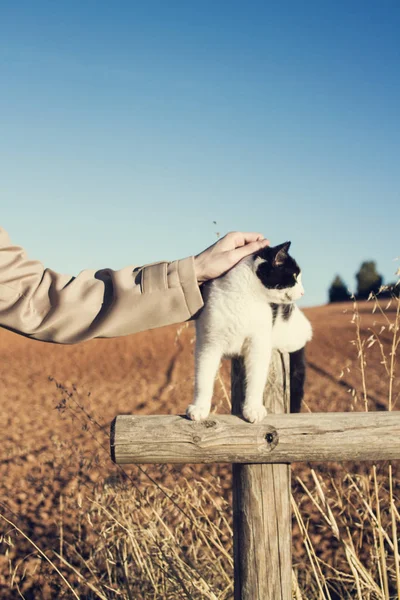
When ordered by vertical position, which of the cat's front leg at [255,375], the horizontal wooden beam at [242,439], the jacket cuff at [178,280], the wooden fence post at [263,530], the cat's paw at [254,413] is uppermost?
the jacket cuff at [178,280]

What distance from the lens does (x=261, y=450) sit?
1938 millimetres

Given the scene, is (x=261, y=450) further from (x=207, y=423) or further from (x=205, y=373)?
(x=205, y=373)

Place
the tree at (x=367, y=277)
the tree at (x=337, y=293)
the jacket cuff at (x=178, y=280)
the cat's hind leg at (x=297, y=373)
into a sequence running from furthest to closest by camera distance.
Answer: the tree at (x=337, y=293) < the tree at (x=367, y=277) < the cat's hind leg at (x=297, y=373) < the jacket cuff at (x=178, y=280)

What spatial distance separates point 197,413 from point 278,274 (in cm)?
58

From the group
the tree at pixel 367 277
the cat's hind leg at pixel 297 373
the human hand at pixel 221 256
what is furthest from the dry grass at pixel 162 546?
the tree at pixel 367 277

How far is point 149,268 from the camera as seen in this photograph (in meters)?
1.91

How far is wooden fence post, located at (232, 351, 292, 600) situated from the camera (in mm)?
2064

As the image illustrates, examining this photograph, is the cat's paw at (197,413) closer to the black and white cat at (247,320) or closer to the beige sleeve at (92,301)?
the black and white cat at (247,320)

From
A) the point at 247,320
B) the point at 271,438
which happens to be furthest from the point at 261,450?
the point at 247,320

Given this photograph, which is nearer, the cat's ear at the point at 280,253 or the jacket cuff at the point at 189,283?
the jacket cuff at the point at 189,283

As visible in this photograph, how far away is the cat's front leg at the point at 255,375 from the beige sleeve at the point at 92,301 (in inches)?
10.0

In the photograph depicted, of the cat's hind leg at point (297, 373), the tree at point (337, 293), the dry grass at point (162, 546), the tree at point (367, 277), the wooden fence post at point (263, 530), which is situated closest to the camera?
the wooden fence post at point (263, 530)

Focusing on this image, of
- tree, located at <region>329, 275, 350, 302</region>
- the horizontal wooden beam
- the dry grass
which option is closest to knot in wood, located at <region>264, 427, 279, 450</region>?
the horizontal wooden beam

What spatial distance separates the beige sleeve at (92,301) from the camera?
1860 millimetres
